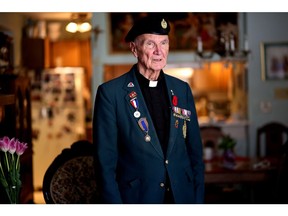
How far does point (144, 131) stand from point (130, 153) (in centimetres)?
12

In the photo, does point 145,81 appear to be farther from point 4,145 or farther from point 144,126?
point 4,145

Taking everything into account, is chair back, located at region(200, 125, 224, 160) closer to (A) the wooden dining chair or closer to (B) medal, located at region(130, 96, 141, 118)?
(A) the wooden dining chair

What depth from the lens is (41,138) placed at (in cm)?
762

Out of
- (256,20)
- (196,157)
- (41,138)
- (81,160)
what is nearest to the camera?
(196,157)

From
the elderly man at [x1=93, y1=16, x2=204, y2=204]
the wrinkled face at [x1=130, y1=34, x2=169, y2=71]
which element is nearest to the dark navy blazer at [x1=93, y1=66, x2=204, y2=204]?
the elderly man at [x1=93, y1=16, x2=204, y2=204]

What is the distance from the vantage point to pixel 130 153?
2.50 meters

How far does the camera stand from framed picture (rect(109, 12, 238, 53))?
643 centimetres

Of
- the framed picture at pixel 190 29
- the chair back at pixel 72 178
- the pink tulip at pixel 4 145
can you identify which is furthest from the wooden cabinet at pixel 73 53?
the pink tulip at pixel 4 145

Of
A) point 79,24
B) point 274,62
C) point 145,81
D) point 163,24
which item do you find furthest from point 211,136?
point 163,24

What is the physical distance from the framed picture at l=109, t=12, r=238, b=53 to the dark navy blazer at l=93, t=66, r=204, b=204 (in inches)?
154
